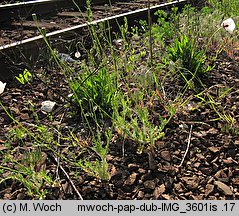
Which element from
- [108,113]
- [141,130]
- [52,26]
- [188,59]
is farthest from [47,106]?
[52,26]

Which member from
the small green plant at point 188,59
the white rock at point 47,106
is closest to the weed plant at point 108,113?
the small green plant at point 188,59

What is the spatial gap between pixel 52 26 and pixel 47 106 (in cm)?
224

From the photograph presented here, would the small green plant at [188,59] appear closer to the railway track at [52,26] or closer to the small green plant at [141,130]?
the railway track at [52,26]

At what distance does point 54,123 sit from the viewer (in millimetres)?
2568

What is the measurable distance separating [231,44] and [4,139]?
2.17 m

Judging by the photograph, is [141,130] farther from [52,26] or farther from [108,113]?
[52,26]

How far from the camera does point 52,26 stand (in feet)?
15.5

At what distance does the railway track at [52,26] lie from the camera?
326cm

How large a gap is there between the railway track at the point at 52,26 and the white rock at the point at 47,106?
1.20 feet

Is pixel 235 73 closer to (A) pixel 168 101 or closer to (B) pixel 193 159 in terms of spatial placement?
(A) pixel 168 101

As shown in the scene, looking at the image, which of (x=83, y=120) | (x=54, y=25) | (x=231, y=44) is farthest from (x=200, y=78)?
(x=54, y=25)

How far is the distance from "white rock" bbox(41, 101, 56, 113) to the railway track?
1.20ft

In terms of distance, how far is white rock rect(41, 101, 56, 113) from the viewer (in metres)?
2.72

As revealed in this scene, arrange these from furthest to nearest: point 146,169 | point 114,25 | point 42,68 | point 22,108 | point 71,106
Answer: point 114,25 → point 42,68 → point 22,108 → point 71,106 → point 146,169
